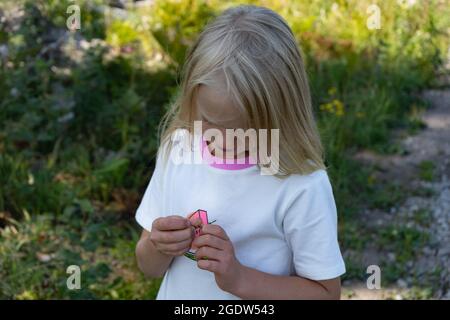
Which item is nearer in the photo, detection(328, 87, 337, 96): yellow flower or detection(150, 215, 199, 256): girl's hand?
detection(150, 215, 199, 256): girl's hand

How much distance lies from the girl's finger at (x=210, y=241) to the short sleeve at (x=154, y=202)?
9.3 inches

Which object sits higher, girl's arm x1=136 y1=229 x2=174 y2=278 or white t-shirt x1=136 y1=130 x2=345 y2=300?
white t-shirt x1=136 y1=130 x2=345 y2=300

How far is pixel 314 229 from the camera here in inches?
60.4

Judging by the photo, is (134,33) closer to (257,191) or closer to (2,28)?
(2,28)

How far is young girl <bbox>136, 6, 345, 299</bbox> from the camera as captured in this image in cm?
145

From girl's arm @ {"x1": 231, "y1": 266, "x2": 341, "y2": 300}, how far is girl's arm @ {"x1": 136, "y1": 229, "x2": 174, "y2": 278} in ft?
0.66

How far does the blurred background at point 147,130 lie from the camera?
10.0ft

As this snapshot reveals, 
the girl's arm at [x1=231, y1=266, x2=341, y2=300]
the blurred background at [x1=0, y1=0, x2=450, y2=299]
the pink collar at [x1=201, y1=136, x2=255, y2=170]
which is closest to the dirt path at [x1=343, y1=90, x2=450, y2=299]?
the blurred background at [x1=0, y1=0, x2=450, y2=299]

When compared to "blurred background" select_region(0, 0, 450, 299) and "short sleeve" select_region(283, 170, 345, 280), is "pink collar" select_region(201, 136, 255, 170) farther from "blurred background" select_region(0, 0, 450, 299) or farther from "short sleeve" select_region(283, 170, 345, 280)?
"blurred background" select_region(0, 0, 450, 299)

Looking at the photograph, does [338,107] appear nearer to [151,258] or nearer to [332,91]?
[332,91]

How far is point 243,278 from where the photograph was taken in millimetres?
1546

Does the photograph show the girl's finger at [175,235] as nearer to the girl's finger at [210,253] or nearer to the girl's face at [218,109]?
the girl's finger at [210,253]

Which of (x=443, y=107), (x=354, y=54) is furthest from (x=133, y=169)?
(x=443, y=107)
